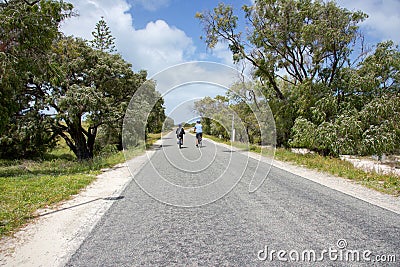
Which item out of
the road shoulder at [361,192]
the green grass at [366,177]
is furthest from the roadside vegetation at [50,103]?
the green grass at [366,177]

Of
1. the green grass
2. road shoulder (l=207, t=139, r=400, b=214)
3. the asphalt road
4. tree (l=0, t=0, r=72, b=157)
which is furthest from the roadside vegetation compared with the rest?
the green grass

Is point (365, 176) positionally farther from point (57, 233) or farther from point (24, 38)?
point (24, 38)

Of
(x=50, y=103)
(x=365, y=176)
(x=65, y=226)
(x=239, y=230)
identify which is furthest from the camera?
(x=50, y=103)

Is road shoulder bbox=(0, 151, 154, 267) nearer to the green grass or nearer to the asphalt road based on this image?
the asphalt road

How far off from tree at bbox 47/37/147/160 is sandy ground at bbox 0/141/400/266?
7931 millimetres

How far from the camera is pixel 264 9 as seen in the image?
17484 millimetres

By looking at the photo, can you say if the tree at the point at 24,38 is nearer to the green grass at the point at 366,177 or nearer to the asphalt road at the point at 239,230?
the asphalt road at the point at 239,230

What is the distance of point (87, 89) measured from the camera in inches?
570

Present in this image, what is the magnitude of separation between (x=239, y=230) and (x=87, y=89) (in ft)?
42.5

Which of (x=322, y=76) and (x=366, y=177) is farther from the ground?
(x=322, y=76)

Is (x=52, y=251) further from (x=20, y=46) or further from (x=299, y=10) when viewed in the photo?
(x=299, y=10)

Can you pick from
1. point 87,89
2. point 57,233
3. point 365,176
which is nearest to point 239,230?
point 57,233

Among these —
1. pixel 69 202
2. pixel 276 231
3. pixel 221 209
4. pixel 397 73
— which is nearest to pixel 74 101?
pixel 69 202

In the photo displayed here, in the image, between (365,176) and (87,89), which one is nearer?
(365,176)
